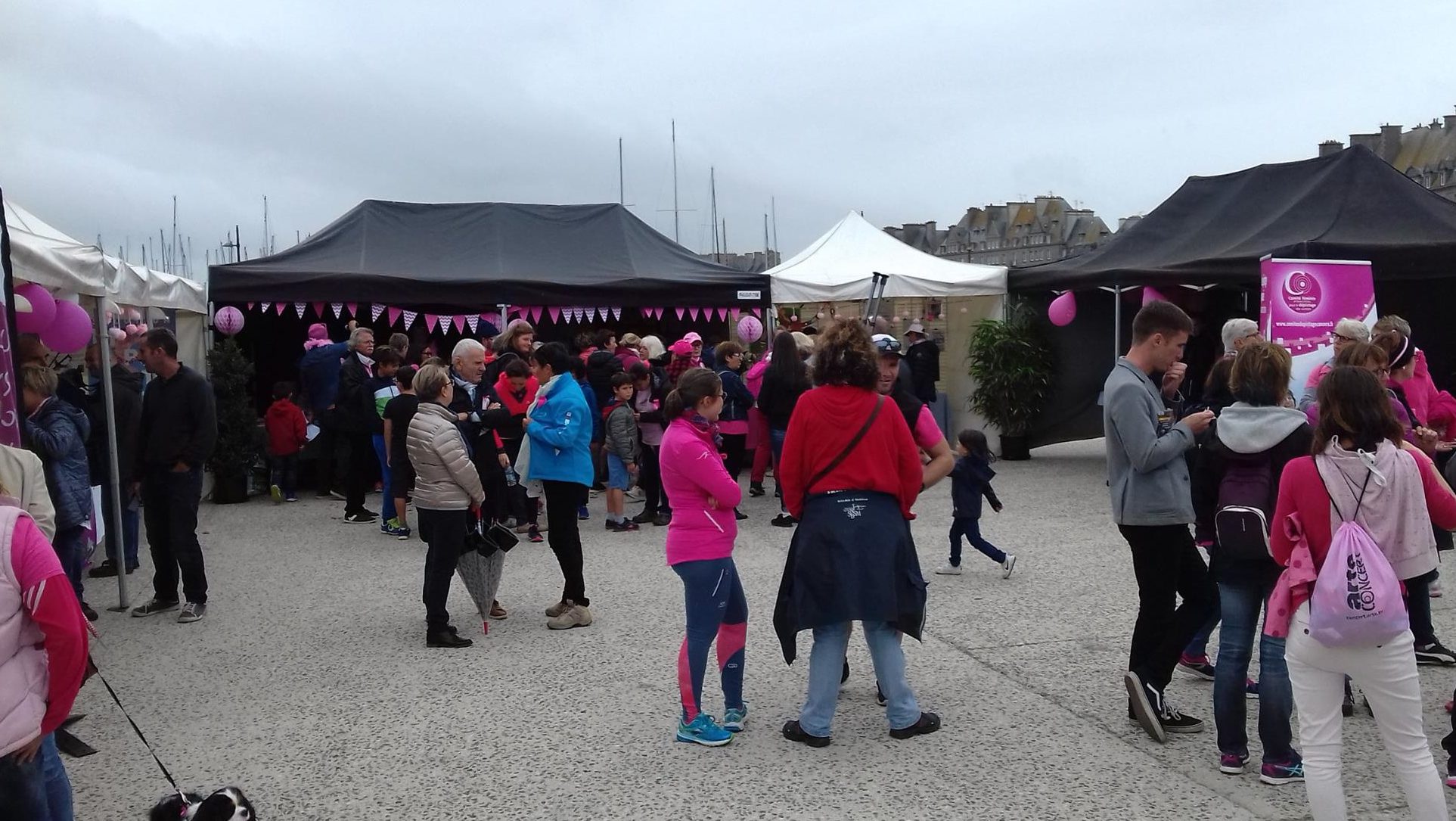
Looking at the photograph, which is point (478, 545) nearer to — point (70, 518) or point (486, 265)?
point (70, 518)

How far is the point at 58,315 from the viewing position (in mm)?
6246

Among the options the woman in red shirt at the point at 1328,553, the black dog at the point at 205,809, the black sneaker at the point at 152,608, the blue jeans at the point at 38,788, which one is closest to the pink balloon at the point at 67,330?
the black sneaker at the point at 152,608

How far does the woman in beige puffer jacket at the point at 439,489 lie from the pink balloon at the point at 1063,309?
350 inches

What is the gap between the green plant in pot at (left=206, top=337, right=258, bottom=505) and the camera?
11789 mm

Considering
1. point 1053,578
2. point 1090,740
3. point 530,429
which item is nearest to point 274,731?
point 530,429

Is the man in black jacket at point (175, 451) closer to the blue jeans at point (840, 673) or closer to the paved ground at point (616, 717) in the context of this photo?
the paved ground at point (616, 717)

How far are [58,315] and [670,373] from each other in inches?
238

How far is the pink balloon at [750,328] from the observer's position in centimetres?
1480

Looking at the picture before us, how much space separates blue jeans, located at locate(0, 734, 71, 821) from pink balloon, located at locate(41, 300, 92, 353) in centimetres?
392

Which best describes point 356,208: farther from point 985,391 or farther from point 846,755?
point 846,755

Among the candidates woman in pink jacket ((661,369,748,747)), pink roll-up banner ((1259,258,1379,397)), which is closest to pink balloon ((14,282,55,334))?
woman in pink jacket ((661,369,748,747))

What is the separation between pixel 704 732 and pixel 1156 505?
1931 mm

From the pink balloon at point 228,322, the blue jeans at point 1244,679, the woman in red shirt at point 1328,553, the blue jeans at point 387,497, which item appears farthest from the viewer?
the pink balloon at point 228,322

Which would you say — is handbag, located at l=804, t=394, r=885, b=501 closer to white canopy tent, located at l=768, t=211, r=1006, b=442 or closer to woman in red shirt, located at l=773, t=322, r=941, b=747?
woman in red shirt, located at l=773, t=322, r=941, b=747
